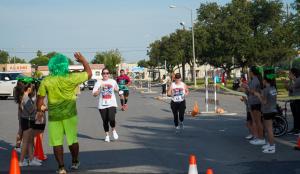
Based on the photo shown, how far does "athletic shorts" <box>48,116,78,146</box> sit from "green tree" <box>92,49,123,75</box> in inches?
4839

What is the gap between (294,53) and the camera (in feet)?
184

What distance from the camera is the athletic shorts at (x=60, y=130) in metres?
7.96

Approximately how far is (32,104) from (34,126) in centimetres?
39

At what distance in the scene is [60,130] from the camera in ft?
26.3

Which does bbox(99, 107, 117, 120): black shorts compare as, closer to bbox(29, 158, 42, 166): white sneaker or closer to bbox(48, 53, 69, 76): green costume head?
bbox(29, 158, 42, 166): white sneaker

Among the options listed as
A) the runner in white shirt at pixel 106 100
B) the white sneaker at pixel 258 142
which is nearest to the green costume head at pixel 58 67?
the runner in white shirt at pixel 106 100

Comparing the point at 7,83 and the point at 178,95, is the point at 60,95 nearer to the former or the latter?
the point at 178,95

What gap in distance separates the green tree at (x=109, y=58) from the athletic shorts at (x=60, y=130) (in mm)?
122908

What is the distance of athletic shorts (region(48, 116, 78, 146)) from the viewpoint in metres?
7.96

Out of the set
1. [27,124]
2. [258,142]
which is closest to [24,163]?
[27,124]

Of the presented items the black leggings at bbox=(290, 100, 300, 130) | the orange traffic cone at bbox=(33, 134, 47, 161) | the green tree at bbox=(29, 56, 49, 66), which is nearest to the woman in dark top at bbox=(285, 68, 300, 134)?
the black leggings at bbox=(290, 100, 300, 130)

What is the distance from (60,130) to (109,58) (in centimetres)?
13196

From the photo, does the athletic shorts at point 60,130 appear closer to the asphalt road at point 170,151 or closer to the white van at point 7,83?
the asphalt road at point 170,151

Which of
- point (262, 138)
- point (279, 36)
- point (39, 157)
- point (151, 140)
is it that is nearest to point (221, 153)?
point (262, 138)
